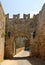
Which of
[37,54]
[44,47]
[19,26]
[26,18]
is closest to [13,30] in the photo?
[19,26]

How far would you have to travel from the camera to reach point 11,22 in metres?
20.6

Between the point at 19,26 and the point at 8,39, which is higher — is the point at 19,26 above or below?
above

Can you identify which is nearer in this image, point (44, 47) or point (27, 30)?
point (44, 47)

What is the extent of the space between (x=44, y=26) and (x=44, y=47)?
7.11ft

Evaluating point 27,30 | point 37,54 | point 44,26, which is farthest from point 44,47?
point 27,30

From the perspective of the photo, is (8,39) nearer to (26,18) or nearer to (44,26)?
(26,18)

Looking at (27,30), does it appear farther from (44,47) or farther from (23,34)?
(44,47)

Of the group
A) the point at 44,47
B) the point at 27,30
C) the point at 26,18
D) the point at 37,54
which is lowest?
the point at 37,54

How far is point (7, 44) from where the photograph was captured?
20.3 meters

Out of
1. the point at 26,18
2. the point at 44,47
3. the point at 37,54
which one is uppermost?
the point at 26,18

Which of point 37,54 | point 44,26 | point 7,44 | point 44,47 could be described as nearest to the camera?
point 44,26

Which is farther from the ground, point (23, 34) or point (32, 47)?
point (23, 34)

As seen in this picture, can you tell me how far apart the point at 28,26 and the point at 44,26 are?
21.2ft

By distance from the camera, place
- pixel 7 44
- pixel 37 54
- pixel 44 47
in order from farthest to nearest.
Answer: pixel 7 44, pixel 37 54, pixel 44 47
